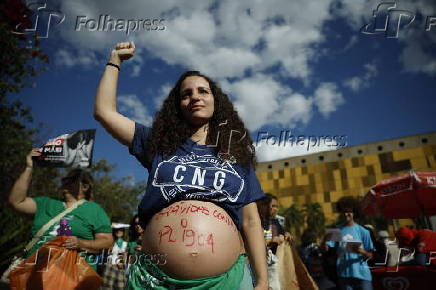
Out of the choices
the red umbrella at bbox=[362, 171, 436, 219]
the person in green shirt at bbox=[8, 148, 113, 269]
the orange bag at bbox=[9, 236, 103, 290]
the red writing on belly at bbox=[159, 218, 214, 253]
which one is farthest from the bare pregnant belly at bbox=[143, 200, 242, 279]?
the red umbrella at bbox=[362, 171, 436, 219]

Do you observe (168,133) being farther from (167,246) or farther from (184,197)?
(167,246)

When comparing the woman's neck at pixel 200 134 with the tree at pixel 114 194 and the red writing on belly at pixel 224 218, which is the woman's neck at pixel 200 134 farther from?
the tree at pixel 114 194

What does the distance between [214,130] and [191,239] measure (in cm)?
81

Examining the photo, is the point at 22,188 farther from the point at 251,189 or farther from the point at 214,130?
the point at 251,189

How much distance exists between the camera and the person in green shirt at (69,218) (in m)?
2.97

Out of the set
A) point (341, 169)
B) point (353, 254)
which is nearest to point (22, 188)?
point (353, 254)

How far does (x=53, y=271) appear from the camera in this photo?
105 inches

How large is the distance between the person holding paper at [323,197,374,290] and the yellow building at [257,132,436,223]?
4141 cm

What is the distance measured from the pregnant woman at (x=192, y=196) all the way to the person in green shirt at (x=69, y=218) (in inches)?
68.9

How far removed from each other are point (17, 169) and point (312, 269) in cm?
805

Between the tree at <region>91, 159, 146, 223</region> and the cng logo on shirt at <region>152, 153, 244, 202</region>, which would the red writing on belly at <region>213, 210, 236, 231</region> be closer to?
the cng logo on shirt at <region>152, 153, 244, 202</region>

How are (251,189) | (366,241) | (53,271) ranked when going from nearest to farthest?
1. (251,189)
2. (53,271)
3. (366,241)

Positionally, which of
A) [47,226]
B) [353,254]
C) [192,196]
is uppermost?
[192,196]

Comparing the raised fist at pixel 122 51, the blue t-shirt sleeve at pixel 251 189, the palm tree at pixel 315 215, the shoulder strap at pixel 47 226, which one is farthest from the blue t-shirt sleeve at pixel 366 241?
the palm tree at pixel 315 215
